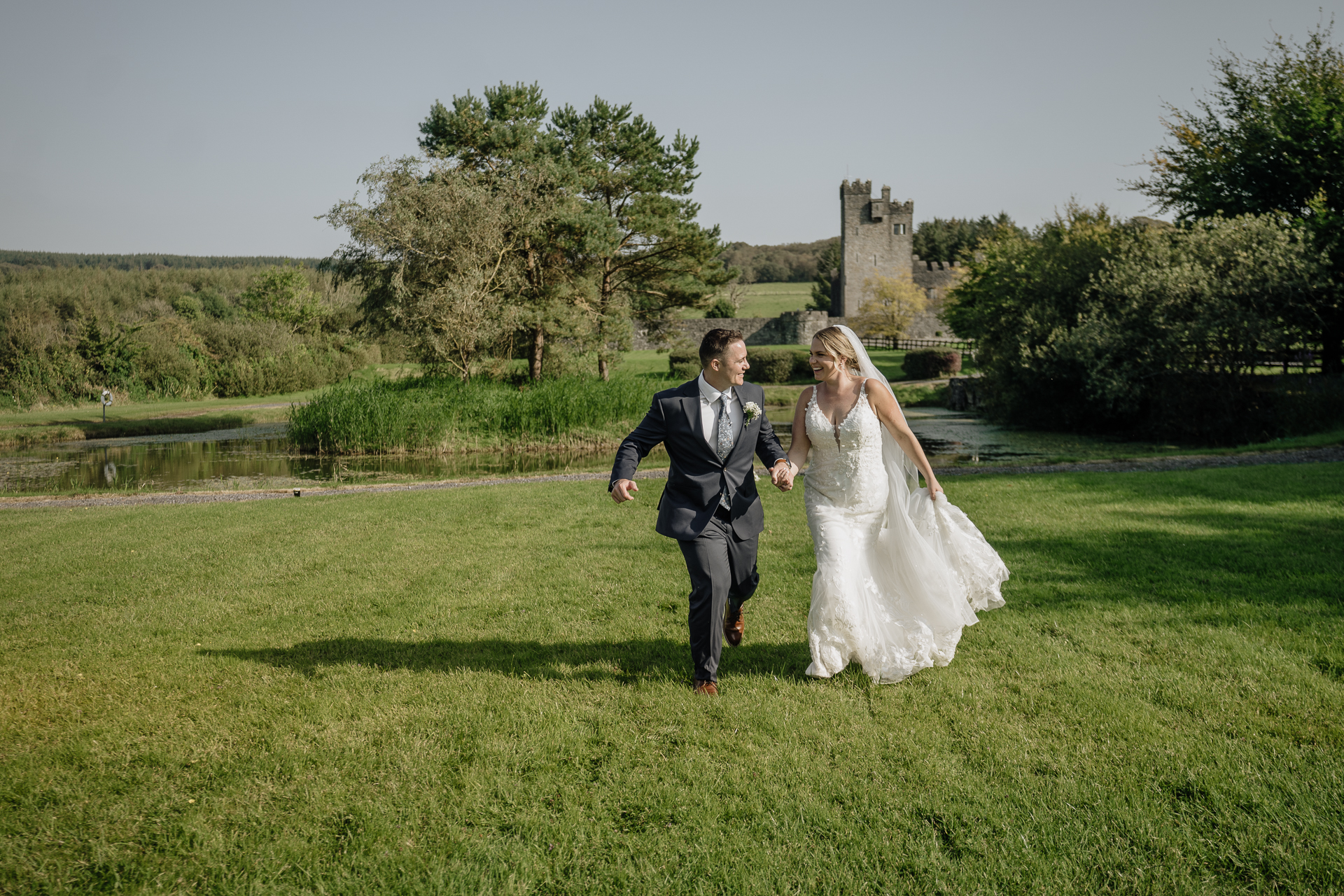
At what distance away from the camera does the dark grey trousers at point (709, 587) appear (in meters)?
4.32

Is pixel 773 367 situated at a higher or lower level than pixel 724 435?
higher

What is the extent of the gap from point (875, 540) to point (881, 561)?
134 mm

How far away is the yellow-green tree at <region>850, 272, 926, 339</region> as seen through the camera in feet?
194

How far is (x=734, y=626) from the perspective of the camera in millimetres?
5020

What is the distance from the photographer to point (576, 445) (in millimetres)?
21531

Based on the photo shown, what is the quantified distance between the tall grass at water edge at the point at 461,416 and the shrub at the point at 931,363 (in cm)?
2337

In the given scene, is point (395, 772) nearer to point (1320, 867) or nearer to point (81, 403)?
point (1320, 867)

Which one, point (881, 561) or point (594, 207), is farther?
point (594, 207)

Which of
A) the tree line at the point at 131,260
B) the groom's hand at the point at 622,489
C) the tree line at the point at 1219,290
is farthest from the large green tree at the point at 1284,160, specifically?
the tree line at the point at 131,260

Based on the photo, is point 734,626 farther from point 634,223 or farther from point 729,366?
point 634,223

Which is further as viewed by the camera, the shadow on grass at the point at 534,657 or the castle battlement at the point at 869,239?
the castle battlement at the point at 869,239

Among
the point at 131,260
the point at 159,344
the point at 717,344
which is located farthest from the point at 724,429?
the point at 131,260

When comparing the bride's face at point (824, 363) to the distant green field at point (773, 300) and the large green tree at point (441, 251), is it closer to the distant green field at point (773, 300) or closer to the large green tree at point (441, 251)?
the large green tree at point (441, 251)

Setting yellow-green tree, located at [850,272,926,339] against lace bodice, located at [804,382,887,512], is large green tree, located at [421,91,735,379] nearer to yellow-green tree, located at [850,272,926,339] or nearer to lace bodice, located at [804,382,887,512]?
lace bodice, located at [804,382,887,512]
